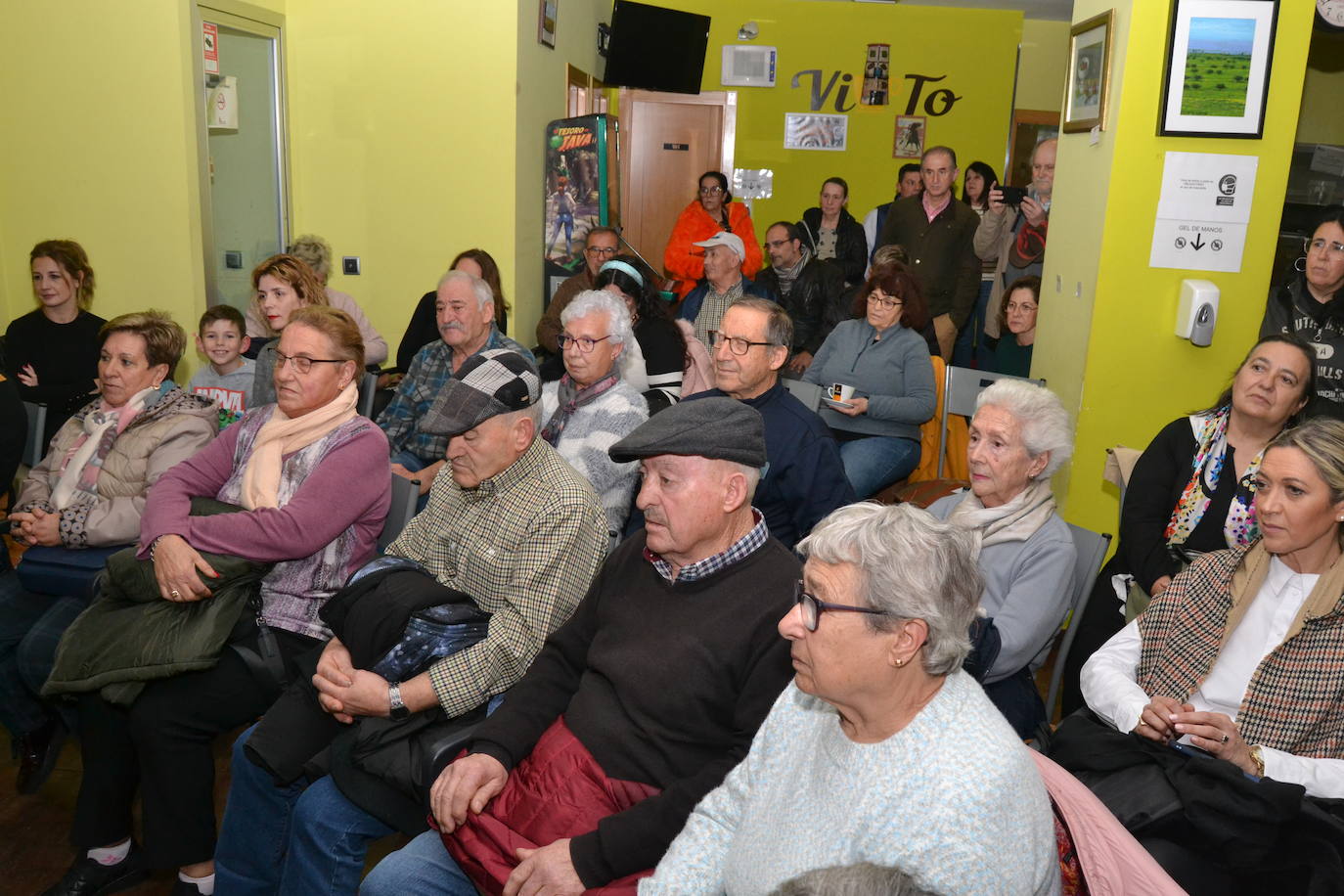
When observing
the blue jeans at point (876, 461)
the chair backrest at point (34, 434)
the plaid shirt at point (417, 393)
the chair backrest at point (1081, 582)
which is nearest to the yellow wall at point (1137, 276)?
the blue jeans at point (876, 461)

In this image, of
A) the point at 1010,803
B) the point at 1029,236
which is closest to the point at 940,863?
the point at 1010,803

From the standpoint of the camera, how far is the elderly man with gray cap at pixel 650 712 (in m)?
1.78

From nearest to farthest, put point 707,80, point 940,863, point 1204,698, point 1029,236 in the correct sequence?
point 940,863 → point 1204,698 → point 1029,236 → point 707,80

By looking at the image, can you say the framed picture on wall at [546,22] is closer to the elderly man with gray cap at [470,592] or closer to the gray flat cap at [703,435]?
the elderly man with gray cap at [470,592]

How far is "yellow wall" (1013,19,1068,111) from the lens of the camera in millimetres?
9148

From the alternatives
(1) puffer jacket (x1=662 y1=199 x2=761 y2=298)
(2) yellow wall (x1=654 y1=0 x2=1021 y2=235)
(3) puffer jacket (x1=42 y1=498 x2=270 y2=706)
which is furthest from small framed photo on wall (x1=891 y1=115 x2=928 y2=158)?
(3) puffer jacket (x1=42 y1=498 x2=270 y2=706)

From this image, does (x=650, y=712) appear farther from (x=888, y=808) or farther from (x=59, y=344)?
(x=59, y=344)

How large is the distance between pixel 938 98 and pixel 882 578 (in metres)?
8.56

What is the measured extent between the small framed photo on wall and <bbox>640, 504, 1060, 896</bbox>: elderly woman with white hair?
8275 millimetres

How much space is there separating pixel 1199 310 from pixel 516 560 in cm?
294

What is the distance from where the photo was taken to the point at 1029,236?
5.55 metres

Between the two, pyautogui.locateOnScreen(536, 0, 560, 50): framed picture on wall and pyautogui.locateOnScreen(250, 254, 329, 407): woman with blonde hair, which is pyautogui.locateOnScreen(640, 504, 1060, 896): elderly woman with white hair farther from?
pyautogui.locateOnScreen(536, 0, 560, 50): framed picture on wall

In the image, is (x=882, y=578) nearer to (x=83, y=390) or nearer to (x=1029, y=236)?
(x=83, y=390)

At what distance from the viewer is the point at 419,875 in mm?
1929
